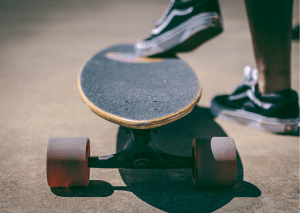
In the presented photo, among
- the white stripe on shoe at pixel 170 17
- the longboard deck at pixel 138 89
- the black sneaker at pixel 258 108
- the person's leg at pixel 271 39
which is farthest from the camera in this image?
the white stripe on shoe at pixel 170 17

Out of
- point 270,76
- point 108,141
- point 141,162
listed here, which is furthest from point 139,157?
point 270,76

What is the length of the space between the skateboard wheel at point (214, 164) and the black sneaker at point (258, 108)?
83 cm

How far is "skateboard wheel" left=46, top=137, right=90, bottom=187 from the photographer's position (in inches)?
59.2

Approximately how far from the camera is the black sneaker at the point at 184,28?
2.08 metres

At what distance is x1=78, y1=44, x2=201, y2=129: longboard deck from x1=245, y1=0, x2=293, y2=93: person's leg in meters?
0.55

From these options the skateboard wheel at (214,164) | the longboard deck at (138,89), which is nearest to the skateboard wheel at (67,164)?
the longboard deck at (138,89)

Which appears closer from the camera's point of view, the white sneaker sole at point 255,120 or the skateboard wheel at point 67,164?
the skateboard wheel at point 67,164

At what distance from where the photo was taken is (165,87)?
71.8 inches

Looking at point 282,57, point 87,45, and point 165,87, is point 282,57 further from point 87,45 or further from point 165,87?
point 87,45

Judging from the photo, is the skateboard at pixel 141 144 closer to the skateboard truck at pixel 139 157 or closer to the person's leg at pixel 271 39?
the skateboard truck at pixel 139 157

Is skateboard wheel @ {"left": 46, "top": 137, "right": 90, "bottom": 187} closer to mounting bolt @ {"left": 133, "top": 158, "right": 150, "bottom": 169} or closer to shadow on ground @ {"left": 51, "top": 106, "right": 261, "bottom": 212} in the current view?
shadow on ground @ {"left": 51, "top": 106, "right": 261, "bottom": 212}

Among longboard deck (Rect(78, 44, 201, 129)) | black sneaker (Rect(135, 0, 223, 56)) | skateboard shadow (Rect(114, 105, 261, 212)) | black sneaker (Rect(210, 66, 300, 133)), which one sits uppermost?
black sneaker (Rect(135, 0, 223, 56))

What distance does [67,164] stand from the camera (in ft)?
4.93

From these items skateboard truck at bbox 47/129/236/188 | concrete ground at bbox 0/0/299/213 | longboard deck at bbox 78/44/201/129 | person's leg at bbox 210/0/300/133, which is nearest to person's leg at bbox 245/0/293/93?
person's leg at bbox 210/0/300/133
